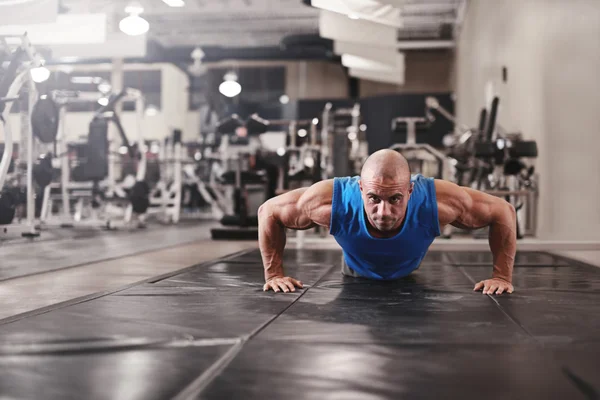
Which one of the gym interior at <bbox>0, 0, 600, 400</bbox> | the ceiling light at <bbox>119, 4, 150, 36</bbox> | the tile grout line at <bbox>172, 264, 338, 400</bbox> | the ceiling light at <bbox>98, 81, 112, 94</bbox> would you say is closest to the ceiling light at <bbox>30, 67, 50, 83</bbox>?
the gym interior at <bbox>0, 0, 600, 400</bbox>

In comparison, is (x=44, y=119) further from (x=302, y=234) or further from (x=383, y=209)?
(x=383, y=209)

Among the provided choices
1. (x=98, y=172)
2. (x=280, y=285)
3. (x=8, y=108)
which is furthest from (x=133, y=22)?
(x=280, y=285)

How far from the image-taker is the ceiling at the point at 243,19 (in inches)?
431

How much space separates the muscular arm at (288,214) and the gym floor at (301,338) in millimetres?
187

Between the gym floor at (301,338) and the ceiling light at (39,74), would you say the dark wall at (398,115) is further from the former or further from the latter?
the gym floor at (301,338)

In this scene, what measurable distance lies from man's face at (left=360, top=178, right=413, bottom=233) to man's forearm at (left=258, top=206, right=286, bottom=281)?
0.42 m

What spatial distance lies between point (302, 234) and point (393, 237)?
2.64 m

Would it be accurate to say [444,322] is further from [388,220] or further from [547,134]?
[547,134]

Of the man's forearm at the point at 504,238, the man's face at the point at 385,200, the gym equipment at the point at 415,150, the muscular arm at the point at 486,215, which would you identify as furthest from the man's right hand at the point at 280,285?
the gym equipment at the point at 415,150

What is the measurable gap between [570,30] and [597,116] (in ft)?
2.94

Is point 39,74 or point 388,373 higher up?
point 39,74

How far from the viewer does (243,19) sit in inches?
479

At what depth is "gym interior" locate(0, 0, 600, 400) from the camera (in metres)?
1.33

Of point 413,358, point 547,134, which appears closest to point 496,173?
point 547,134
